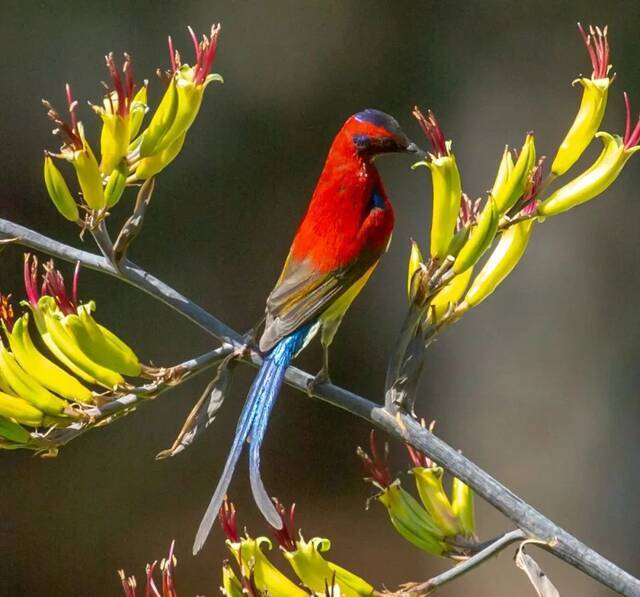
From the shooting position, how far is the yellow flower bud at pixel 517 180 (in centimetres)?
90

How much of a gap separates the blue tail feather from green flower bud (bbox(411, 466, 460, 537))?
0.14 meters

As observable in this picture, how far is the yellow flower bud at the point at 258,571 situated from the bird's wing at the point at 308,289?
0.26 meters

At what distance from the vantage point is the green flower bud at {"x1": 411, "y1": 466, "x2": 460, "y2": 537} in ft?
3.17

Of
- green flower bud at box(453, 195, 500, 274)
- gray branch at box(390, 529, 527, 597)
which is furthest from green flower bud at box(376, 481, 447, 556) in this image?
green flower bud at box(453, 195, 500, 274)

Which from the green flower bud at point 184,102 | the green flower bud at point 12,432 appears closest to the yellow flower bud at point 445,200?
the green flower bud at point 184,102

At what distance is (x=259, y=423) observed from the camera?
3.14 ft

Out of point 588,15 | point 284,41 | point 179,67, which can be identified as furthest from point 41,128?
point 179,67

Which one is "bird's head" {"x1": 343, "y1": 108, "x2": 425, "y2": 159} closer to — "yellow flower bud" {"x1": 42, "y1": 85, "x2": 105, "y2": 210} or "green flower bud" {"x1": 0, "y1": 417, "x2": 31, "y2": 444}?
"yellow flower bud" {"x1": 42, "y1": 85, "x2": 105, "y2": 210}

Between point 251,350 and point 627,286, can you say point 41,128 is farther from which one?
point 251,350

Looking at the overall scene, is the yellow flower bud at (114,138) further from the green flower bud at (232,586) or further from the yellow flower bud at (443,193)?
the green flower bud at (232,586)

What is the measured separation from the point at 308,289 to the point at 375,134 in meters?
0.17

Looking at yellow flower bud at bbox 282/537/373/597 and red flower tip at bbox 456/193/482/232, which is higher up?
red flower tip at bbox 456/193/482/232

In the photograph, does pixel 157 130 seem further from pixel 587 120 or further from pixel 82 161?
pixel 587 120

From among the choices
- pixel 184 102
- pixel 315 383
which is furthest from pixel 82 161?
pixel 315 383
